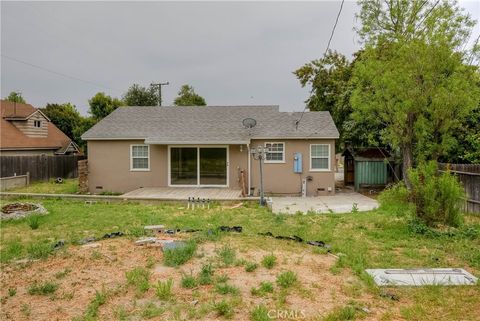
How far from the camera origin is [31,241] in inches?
290

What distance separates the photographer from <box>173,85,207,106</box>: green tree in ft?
129

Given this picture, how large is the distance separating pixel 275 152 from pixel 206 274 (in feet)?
36.7

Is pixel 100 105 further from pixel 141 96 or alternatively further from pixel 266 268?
pixel 266 268

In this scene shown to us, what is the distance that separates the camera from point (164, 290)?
4.45 meters

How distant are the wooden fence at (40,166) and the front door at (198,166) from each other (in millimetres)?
9136

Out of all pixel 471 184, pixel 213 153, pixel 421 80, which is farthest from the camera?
pixel 213 153

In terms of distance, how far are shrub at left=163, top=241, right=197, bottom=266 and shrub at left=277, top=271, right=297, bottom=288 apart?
1665 mm

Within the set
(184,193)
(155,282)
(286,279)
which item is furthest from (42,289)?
(184,193)

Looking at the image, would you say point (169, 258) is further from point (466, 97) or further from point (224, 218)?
point (466, 97)

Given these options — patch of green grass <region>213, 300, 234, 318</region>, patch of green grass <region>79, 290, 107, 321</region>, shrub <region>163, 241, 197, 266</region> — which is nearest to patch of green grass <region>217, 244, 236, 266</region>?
shrub <region>163, 241, 197, 266</region>

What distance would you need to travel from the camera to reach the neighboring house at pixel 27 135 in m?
21.3

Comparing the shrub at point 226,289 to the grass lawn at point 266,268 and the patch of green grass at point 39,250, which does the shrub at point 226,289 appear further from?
the patch of green grass at point 39,250

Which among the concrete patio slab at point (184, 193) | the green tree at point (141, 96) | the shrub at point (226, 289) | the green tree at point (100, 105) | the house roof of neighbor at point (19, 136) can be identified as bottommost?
the shrub at point (226, 289)

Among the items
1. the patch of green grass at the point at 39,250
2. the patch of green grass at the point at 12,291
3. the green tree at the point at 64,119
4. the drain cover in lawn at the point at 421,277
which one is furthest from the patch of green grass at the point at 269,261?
the green tree at the point at 64,119
